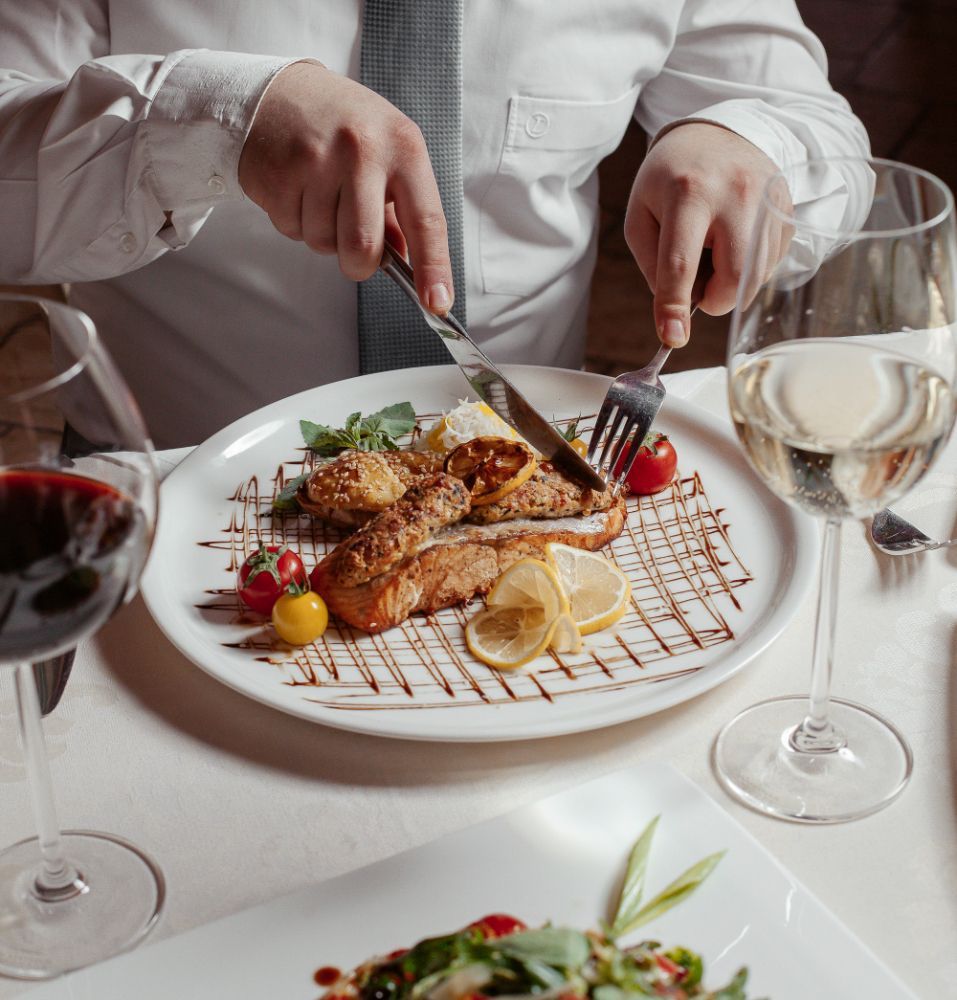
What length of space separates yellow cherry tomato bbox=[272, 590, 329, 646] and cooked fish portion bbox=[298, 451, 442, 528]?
8.1 inches

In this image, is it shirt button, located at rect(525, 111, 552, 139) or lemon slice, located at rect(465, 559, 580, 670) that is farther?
shirt button, located at rect(525, 111, 552, 139)

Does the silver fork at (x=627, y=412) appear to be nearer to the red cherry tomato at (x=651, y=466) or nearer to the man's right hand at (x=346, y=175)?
the red cherry tomato at (x=651, y=466)

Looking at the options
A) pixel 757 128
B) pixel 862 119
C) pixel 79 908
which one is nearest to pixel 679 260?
pixel 757 128

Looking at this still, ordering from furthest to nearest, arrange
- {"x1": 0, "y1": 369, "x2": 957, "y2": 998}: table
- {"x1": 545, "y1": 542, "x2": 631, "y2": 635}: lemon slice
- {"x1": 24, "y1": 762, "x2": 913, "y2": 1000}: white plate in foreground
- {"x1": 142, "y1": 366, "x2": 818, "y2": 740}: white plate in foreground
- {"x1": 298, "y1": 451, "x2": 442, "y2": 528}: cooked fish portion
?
{"x1": 298, "y1": 451, "x2": 442, "y2": 528}: cooked fish portion
{"x1": 545, "y1": 542, "x2": 631, "y2": 635}: lemon slice
{"x1": 142, "y1": 366, "x2": 818, "y2": 740}: white plate in foreground
{"x1": 0, "y1": 369, "x2": 957, "y2": 998}: table
{"x1": 24, "y1": 762, "x2": 913, "y2": 1000}: white plate in foreground

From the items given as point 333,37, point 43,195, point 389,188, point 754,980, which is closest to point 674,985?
point 754,980

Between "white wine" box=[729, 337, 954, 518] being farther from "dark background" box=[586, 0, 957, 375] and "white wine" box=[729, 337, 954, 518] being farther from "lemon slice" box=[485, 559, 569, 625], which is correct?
"dark background" box=[586, 0, 957, 375]

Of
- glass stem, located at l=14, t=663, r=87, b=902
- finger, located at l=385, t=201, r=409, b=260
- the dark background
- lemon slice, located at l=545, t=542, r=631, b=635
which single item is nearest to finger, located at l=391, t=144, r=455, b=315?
finger, located at l=385, t=201, r=409, b=260

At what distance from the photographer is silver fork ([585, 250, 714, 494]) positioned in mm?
1396

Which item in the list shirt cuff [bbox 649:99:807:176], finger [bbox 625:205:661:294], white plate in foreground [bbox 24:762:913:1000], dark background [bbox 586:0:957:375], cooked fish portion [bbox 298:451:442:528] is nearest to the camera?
white plate in foreground [bbox 24:762:913:1000]

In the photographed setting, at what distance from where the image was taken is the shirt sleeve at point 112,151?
1442 mm

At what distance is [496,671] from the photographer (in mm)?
1099

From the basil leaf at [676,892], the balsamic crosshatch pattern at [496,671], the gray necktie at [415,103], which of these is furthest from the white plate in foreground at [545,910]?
the gray necktie at [415,103]

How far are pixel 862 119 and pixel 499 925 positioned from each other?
14.7 feet

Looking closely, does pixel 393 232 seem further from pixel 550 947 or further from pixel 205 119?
pixel 550 947
